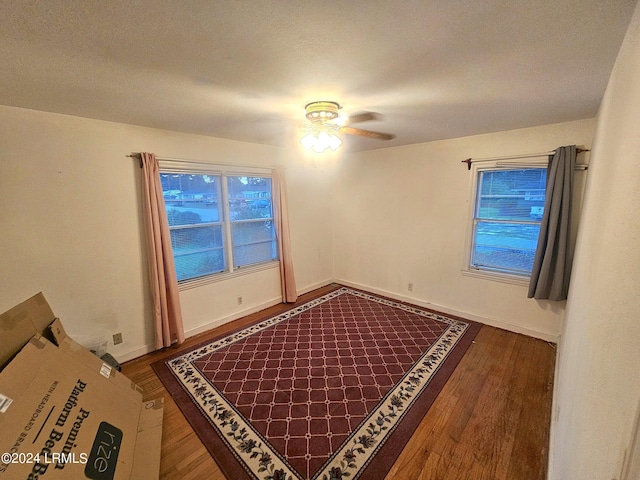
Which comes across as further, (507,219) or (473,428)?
(507,219)

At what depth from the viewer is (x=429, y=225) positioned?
12.1ft

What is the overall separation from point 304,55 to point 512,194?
9.61ft

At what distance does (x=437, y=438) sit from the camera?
1800 millimetres

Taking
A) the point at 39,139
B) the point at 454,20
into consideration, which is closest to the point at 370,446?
the point at 454,20

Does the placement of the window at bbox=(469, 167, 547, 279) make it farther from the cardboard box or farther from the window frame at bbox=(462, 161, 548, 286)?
the cardboard box

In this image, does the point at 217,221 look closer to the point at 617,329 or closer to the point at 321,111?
the point at 321,111

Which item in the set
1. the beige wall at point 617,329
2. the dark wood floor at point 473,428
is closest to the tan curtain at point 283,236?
the dark wood floor at point 473,428

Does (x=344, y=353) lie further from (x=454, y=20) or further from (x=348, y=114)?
(x=454, y=20)

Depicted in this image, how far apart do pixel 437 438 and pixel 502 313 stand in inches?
81.1

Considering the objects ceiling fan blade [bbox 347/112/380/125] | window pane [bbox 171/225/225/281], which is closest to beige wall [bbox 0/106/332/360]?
window pane [bbox 171/225/225/281]

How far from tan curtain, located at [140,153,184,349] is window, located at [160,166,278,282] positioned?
9.0 inches

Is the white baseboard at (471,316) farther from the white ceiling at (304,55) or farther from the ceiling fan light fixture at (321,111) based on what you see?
the ceiling fan light fixture at (321,111)

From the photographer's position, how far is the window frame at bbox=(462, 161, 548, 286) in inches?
118

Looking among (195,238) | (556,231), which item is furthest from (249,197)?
(556,231)
